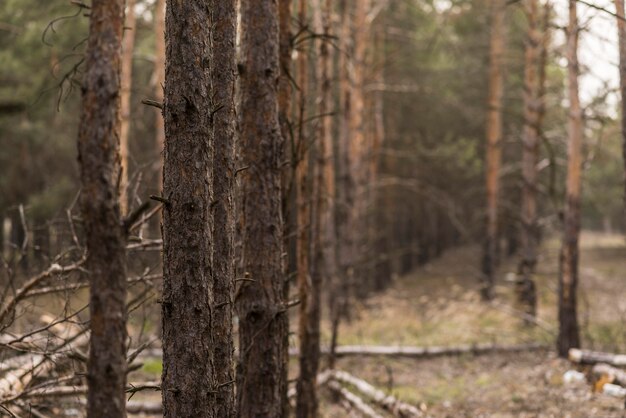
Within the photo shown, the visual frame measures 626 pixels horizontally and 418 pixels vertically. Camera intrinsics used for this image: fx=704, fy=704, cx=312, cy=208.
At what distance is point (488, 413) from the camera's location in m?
8.90

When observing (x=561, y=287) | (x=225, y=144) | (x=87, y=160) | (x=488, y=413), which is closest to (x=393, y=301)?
(x=561, y=287)

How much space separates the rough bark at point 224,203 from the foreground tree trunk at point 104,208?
1340 millimetres

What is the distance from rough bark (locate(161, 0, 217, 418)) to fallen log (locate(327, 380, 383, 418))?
542 cm

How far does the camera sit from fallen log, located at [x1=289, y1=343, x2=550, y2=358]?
1242cm

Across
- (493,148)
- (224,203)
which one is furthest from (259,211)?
(493,148)

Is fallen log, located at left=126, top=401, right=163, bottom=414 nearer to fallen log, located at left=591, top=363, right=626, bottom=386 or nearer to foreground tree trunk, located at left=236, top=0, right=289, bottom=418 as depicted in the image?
foreground tree trunk, located at left=236, top=0, right=289, bottom=418

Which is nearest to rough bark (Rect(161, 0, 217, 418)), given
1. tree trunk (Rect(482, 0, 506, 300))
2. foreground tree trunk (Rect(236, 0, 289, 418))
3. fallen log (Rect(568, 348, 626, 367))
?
foreground tree trunk (Rect(236, 0, 289, 418))

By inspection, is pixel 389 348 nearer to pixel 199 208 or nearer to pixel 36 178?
pixel 199 208

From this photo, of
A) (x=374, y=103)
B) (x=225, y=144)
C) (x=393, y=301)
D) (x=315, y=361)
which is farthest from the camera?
(x=374, y=103)

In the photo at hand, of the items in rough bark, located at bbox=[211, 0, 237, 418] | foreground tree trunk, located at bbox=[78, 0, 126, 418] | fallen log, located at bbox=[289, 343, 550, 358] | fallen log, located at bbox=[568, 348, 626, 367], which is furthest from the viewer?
fallen log, located at bbox=[289, 343, 550, 358]

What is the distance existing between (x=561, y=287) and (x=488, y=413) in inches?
121

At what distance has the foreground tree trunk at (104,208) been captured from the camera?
2.59m

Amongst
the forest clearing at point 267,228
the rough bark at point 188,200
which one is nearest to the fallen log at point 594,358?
the forest clearing at point 267,228

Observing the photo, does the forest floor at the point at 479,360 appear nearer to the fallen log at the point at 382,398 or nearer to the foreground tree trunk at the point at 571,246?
the fallen log at the point at 382,398
